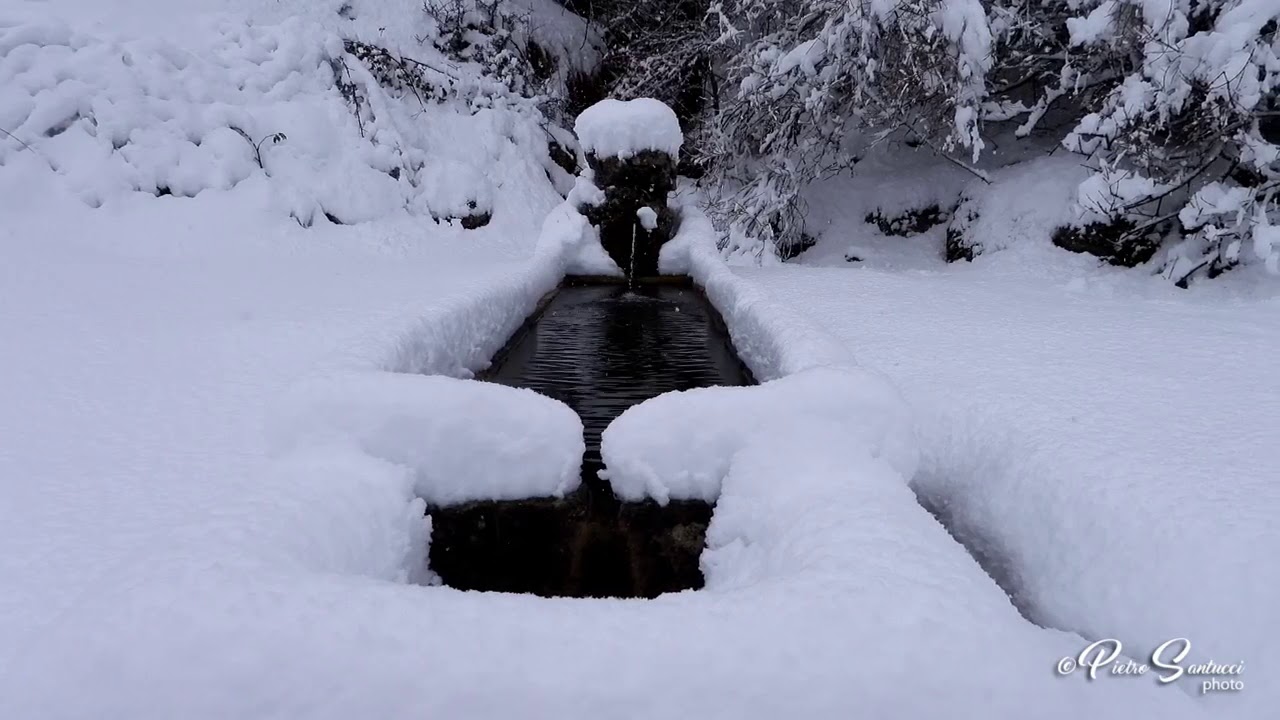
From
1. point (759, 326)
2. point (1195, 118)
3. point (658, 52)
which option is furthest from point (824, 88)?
point (759, 326)

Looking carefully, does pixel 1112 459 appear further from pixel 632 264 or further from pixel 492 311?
pixel 632 264

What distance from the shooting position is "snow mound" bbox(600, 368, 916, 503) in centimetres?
239

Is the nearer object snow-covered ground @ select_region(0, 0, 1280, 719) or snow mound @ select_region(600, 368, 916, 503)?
snow-covered ground @ select_region(0, 0, 1280, 719)

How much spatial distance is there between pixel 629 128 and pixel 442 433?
6.22m

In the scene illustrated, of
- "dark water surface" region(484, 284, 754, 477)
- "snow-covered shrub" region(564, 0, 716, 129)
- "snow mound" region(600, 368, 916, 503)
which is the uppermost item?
"snow-covered shrub" region(564, 0, 716, 129)

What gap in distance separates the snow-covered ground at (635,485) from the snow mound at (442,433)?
0.01 metres

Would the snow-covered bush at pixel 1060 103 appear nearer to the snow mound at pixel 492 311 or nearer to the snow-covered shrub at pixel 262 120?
the snow mound at pixel 492 311

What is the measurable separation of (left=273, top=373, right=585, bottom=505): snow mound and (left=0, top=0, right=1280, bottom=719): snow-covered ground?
1 cm

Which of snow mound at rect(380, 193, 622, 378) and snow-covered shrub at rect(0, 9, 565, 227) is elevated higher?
snow-covered shrub at rect(0, 9, 565, 227)

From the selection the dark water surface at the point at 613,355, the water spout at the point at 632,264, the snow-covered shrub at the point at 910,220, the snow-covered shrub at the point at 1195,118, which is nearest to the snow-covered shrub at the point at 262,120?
the water spout at the point at 632,264

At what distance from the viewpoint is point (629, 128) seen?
7.91 m

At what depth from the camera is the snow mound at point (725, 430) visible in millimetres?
2389

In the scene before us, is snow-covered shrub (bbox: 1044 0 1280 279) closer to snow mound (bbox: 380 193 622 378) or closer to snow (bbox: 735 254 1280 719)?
snow (bbox: 735 254 1280 719)

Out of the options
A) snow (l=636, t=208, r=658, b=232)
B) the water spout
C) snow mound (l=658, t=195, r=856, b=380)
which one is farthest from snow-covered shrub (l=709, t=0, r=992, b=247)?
snow mound (l=658, t=195, r=856, b=380)
